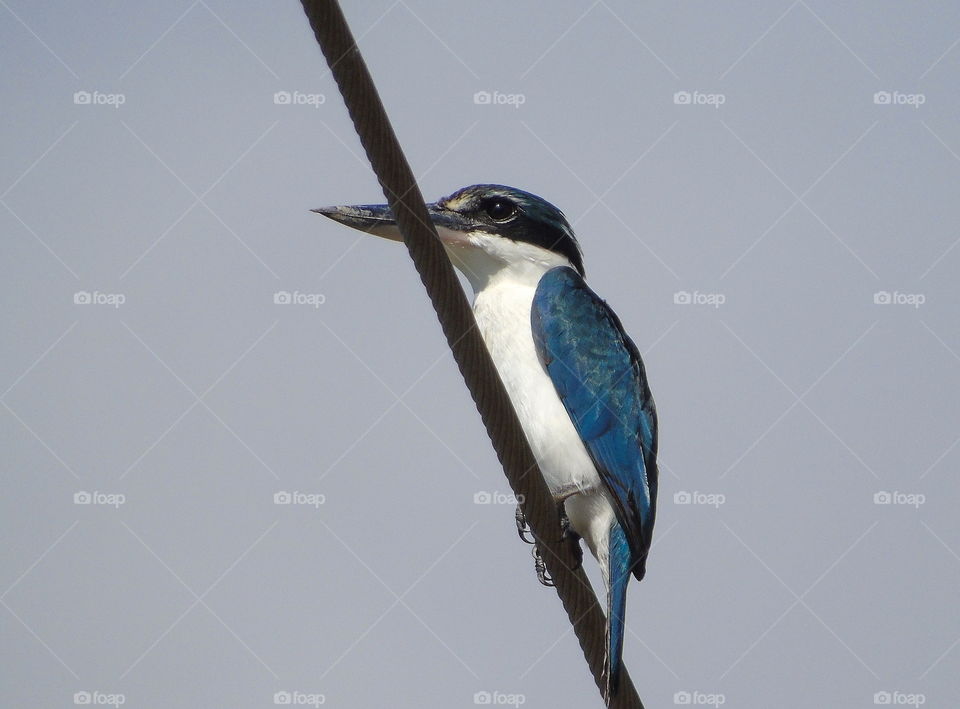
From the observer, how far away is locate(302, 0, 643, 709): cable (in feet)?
9.82

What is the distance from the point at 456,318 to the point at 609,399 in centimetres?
175

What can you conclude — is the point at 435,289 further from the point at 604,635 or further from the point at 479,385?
the point at 604,635

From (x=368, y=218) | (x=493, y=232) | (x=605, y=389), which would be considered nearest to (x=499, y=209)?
(x=493, y=232)

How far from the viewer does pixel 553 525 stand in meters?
3.76

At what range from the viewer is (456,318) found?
3.29 meters

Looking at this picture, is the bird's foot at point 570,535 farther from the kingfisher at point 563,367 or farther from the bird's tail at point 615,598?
the bird's tail at point 615,598

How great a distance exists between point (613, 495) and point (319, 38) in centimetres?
233

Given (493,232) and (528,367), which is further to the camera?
(493,232)

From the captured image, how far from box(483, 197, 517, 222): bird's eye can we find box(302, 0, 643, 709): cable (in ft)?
6.47

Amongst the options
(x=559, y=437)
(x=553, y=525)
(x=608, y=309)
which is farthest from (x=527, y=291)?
(x=553, y=525)

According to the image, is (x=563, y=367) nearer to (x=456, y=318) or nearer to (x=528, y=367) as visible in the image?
(x=528, y=367)

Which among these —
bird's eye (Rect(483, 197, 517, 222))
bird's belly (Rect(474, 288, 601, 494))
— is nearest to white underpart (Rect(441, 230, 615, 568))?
bird's belly (Rect(474, 288, 601, 494))

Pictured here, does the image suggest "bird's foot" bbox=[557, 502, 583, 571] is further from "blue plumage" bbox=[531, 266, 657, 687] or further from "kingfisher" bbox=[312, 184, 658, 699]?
"blue plumage" bbox=[531, 266, 657, 687]

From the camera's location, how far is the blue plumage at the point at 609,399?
4562 millimetres
